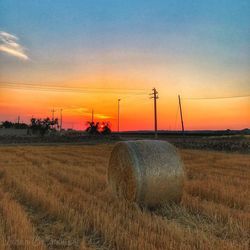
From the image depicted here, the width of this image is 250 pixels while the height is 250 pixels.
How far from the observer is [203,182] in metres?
11.3

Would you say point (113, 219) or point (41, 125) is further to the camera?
point (41, 125)

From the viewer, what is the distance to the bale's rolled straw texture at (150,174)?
8227 millimetres

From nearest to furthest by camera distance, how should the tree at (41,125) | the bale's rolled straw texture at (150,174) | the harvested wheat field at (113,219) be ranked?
the harvested wheat field at (113,219) → the bale's rolled straw texture at (150,174) → the tree at (41,125)

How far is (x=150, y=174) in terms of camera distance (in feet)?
27.2

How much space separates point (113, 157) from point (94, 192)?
1.04 meters

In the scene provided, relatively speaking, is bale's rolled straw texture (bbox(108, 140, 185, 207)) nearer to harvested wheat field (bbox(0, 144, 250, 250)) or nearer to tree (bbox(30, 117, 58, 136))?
harvested wheat field (bbox(0, 144, 250, 250))

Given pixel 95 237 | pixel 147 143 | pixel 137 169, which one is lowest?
pixel 95 237

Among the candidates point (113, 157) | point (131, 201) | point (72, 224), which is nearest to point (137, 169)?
point (131, 201)

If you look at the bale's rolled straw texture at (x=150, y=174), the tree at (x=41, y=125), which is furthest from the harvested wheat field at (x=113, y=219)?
the tree at (x=41, y=125)

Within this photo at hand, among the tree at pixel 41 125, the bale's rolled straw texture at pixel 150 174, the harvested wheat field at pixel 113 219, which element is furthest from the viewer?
the tree at pixel 41 125

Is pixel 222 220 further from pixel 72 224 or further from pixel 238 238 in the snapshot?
pixel 72 224

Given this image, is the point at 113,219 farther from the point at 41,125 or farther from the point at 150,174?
the point at 41,125

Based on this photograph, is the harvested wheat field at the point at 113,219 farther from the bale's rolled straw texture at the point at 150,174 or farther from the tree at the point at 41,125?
the tree at the point at 41,125

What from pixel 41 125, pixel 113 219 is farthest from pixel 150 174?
pixel 41 125
